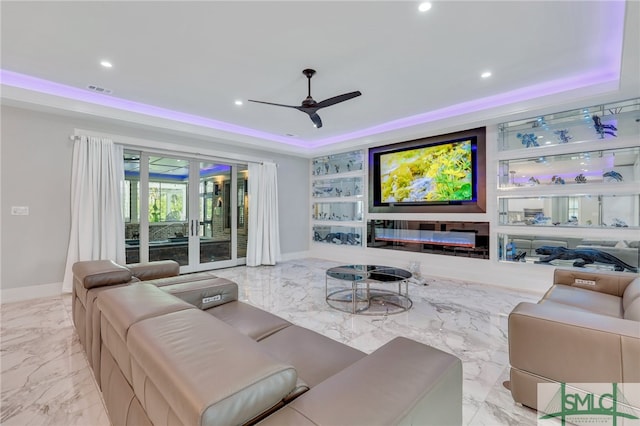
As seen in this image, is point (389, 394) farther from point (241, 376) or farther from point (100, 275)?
point (100, 275)

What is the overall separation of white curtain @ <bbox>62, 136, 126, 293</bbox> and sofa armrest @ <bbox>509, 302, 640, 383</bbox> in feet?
16.9

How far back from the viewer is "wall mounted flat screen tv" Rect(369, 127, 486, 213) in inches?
194

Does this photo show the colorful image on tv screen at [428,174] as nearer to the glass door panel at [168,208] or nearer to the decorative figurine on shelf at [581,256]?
the decorative figurine on shelf at [581,256]

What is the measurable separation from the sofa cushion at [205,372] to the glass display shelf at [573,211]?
489cm

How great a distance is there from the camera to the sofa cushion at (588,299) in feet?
7.07

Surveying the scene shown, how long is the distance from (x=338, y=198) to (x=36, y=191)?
17.4ft

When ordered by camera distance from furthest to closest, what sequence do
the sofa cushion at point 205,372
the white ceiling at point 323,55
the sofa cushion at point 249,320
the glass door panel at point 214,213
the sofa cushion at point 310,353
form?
the glass door panel at point 214,213
the white ceiling at point 323,55
the sofa cushion at point 249,320
the sofa cushion at point 310,353
the sofa cushion at point 205,372

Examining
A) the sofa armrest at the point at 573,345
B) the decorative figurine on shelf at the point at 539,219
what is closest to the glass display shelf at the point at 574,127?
the decorative figurine on shelf at the point at 539,219

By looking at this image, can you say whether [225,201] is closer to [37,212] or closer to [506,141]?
[37,212]

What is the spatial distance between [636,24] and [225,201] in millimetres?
6110

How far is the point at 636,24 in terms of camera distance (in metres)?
2.24

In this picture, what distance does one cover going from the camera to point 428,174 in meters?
5.46

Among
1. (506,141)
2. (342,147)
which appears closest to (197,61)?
(342,147)

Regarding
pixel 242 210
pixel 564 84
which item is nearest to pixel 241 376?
pixel 564 84
